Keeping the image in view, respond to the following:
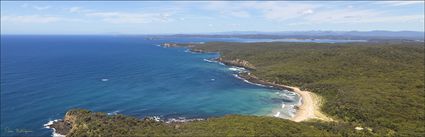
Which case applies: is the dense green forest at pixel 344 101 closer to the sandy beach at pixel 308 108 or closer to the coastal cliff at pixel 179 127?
the coastal cliff at pixel 179 127

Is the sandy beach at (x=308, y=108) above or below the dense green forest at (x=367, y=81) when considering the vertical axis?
below

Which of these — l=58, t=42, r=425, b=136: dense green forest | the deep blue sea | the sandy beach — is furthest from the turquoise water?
l=58, t=42, r=425, b=136: dense green forest

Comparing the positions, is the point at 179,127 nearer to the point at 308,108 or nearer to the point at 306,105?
the point at 308,108

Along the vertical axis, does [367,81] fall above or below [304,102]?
above

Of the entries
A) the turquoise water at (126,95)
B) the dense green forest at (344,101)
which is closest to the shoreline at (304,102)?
the dense green forest at (344,101)

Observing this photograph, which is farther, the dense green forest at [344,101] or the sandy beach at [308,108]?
the sandy beach at [308,108]

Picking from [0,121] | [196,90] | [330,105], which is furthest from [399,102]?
[0,121]

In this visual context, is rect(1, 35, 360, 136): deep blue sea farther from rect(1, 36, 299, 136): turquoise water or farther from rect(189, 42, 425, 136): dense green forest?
rect(189, 42, 425, 136): dense green forest

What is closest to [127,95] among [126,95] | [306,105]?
[126,95]

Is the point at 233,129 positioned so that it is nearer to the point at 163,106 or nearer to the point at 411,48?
the point at 163,106
